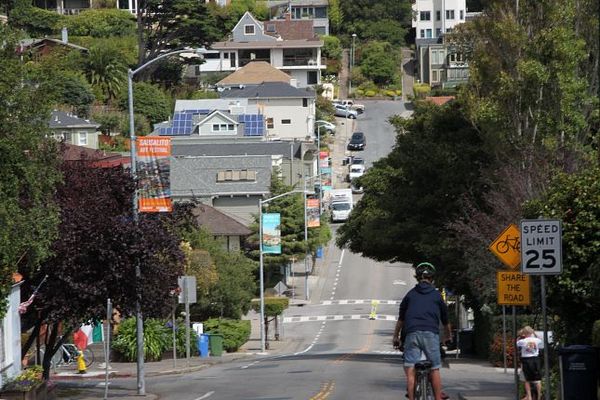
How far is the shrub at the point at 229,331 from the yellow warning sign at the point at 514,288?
111 ft

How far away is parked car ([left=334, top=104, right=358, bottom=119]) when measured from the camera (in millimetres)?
135113

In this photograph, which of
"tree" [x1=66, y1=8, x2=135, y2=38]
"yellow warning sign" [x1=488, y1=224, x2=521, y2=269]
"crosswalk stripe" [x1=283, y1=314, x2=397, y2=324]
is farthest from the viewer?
"tree" [x1=66, y1=8, x2=135, y2=38]

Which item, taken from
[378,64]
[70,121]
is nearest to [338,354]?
[70,121]

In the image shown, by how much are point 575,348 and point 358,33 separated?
467 ft

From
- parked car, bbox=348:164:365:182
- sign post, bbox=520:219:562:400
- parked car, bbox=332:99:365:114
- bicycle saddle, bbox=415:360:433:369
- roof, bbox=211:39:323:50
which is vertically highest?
roof, bbox=211:39:323:50

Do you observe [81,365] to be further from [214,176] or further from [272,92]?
[272,92]

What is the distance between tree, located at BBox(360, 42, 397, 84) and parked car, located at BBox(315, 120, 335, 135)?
1914cm

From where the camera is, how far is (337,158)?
120 m

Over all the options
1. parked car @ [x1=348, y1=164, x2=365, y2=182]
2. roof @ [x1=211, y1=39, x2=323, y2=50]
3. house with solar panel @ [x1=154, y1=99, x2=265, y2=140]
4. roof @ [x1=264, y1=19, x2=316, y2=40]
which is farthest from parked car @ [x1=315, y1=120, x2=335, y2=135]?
roof @ [x1=264, y1=19, x2=316, y2=40]

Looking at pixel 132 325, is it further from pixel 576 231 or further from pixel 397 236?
pixel 576 231

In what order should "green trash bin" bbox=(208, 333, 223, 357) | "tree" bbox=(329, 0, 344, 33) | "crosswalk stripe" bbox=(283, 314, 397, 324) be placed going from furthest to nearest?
"tree" bbox=(329, 0, 344, 33), "crosswalk stripe" bbox=(283, 314, 397, 324), "green trash bin" bbox=(208, 333, 223, 357)

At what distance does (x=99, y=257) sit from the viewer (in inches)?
1252

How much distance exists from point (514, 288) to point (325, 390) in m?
6.34

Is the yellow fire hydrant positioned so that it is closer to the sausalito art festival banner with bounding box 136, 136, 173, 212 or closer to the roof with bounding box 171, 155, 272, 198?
the sausalito art festival banner with bounding box 136, 136, 173, 212
